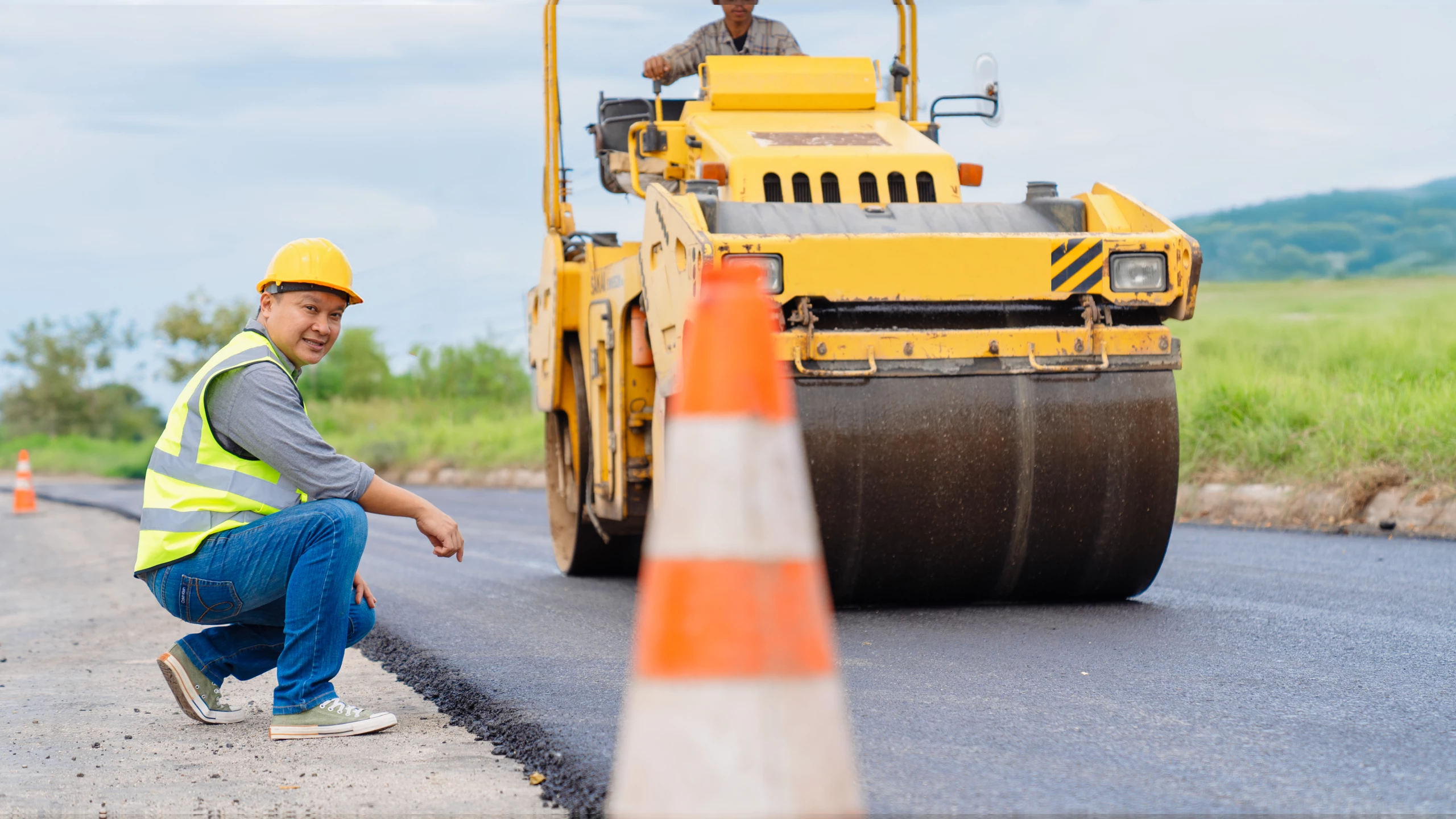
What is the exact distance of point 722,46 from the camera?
6.75 metres

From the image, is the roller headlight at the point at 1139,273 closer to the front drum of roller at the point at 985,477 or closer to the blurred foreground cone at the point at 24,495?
the front drum of roller at the point at 985,477

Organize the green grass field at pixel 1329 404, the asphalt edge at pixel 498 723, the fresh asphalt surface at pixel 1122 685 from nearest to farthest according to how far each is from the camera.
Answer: the fresh asphalt surface at pixel 1122 685 < the asphalt edge at pixel 498 723 < the green grass field at pixel 1329 404

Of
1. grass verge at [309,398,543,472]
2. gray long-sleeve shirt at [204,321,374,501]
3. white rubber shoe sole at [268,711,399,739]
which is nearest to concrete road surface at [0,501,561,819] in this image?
white rubber shoe sole at [268,711,399,739]

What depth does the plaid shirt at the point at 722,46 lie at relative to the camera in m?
6.73

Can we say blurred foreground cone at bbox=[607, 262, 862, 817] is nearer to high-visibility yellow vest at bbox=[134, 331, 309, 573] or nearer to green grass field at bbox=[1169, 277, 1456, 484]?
Result: high-visibility yellow vest at bbox=[134, 331, 309, 573]

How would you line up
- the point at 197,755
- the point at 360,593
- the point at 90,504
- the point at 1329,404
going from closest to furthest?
the point at 197,755, the point at 360,593, the point at 1329,404, the point at 90,504

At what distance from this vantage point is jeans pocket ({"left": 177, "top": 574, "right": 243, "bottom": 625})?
136 inches

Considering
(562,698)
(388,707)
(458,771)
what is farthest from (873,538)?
(458,771)

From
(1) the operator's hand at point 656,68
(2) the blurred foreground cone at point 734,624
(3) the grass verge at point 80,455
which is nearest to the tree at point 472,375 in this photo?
(3) the grass verge at point 80,455

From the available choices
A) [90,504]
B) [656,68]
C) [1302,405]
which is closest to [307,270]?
[656,68]

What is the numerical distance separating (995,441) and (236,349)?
2381mm

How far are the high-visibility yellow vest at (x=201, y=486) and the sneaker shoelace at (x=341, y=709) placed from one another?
49 centimetres

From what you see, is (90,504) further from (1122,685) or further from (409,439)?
(1122,685)

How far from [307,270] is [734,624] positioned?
2380 mm
